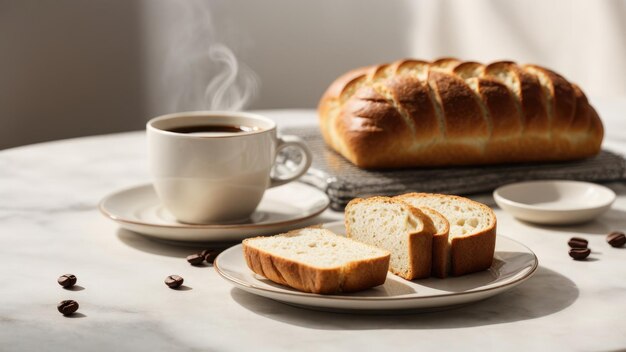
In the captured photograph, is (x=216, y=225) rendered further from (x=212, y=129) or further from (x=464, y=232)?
(x=464, y=232)

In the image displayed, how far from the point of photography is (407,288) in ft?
3.85

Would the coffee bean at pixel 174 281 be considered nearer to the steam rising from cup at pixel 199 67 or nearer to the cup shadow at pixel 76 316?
the cup shadow at pixel 76 316

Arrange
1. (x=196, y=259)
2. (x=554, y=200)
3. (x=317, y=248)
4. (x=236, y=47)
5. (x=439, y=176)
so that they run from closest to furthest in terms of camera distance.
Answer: (x=317, y=248)
(x=196, y=259)
(x=554, y=200)
(x=439, y=176)
(x=236, y=47)

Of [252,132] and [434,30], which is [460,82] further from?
[434,30]

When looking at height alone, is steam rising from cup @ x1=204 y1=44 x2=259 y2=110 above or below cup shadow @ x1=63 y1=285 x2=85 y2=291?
below

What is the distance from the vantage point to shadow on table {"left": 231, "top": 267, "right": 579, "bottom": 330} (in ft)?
3.60

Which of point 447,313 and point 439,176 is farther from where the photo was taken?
point 439,176

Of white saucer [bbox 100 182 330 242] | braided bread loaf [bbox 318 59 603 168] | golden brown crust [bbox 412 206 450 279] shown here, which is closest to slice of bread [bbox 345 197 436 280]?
golden brown crust [bbox 412 206 450 279]

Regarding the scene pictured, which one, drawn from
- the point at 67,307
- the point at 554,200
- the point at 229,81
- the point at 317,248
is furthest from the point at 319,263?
the point at 229,81

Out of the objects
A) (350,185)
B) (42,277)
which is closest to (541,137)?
(350,185)

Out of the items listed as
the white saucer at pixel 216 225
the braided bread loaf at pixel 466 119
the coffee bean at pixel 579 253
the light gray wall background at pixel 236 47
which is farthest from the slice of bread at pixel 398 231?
the light gray wall background at pixel 236 47

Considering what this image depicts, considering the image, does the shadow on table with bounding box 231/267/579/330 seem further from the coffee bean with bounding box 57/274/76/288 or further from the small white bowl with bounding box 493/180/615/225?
the small white bowl with bounding box 493/180/615/225

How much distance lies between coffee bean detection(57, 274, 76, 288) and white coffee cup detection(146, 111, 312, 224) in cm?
31

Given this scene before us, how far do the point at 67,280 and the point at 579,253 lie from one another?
796mm
